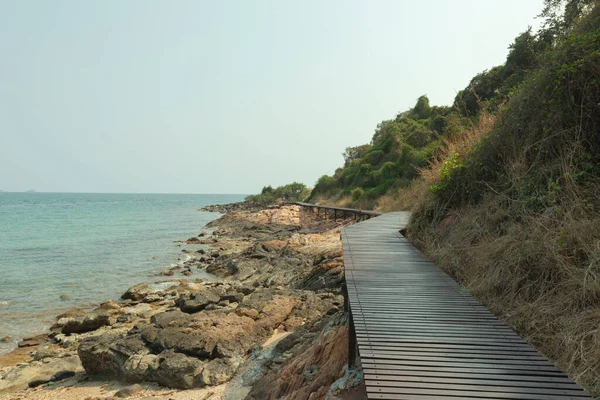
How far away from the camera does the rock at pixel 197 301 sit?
8.96 metres

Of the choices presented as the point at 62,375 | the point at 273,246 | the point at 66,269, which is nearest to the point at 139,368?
the point at 62,375

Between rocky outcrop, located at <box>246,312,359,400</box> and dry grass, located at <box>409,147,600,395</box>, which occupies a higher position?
dry grass, located at <box>409,147,600,395</box>

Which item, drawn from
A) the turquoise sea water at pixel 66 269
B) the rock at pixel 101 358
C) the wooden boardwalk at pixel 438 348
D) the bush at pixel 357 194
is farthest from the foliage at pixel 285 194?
the wooden boardwalk at pixel 438 348

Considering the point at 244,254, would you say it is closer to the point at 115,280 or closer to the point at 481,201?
the point at 115,280

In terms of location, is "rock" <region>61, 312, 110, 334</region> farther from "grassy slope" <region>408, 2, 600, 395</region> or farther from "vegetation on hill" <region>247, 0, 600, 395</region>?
"grassy slope" <region>408, 2, 600, 395</region>

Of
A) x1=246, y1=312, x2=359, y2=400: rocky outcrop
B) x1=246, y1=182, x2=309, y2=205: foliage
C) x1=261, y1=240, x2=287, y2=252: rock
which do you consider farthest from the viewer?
x1=246, y1=182, x2=309, y2=205: foliage

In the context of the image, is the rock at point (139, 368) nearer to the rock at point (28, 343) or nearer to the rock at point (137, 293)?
the rock at point (28, 343)

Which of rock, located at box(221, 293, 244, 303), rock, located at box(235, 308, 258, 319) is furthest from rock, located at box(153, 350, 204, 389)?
rock, located at box(221, 293, 244, 303)

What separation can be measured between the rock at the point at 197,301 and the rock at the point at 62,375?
9.04ft

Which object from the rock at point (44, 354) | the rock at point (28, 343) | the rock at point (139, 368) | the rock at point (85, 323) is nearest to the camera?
the rock at point (139, 368)

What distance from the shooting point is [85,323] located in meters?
8.55

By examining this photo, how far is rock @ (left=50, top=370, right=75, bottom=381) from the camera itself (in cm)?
633

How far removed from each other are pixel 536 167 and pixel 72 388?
7227mm

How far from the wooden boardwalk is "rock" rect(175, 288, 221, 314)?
5.02m
